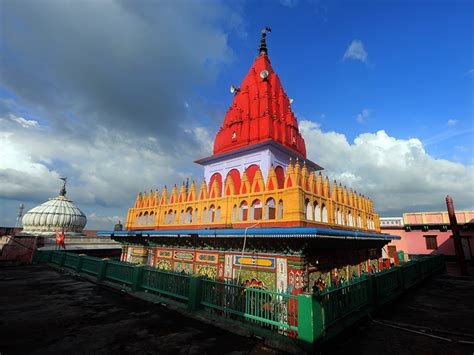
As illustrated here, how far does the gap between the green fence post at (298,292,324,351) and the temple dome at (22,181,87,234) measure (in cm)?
3761

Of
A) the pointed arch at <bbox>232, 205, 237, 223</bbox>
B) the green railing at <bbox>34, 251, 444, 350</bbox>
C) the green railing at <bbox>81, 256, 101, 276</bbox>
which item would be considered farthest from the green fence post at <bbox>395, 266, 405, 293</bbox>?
the green railing at <bbox>81, 256, 101, 276</bbox>

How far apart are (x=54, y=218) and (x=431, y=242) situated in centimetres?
4891

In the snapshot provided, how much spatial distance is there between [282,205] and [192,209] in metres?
4.82

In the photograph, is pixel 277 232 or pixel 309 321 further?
pixel 277 232

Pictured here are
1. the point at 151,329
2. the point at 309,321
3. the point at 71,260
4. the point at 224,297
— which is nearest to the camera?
the point at 309,321

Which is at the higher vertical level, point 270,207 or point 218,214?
point 270,207

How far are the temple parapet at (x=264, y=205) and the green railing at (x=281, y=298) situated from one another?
2405 millimetres

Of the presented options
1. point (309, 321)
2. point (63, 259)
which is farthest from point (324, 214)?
point (63, 259)

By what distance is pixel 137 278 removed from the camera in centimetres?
992

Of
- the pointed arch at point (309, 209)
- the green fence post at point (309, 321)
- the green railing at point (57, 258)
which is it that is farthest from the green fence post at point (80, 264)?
the green fence post at point (309, 321)

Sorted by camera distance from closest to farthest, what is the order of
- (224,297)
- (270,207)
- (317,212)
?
(224,297), (317,212), (270,207)

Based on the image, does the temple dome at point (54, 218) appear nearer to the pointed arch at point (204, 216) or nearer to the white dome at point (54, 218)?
the white dome at point (54, 218)

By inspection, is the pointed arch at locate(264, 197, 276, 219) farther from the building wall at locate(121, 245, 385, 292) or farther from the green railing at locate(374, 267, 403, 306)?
the green railing at locate(374, 267, 403, 306)

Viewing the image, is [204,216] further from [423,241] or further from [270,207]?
[423,241]
